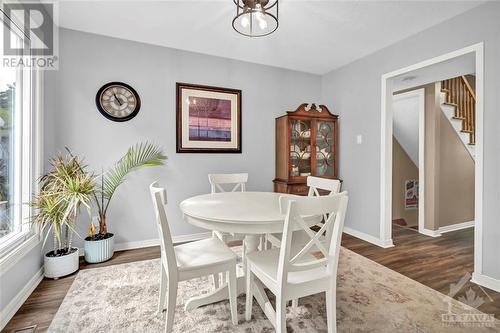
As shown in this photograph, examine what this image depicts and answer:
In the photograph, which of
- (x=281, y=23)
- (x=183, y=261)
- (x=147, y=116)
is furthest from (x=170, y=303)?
(x=281, y=23)

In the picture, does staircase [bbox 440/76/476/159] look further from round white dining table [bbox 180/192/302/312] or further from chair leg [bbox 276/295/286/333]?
chair leg [bbox 276/295/286/333]

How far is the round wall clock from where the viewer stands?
2.68 m

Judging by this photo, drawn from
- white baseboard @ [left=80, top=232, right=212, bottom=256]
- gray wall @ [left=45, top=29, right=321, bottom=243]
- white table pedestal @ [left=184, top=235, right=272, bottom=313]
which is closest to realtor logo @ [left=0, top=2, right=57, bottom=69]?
gray wall @ [left=45, top=29, right=321, bottom=243]

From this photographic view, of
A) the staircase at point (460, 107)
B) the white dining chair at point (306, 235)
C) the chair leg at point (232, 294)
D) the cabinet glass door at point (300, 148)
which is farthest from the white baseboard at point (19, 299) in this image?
the staircase at point (460, 107)

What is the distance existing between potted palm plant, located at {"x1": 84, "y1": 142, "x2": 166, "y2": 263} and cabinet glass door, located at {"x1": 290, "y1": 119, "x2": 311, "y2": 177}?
1759 mm

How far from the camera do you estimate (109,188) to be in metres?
2.59

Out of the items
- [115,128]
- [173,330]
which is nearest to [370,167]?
[173,330]

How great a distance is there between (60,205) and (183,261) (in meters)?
1.38

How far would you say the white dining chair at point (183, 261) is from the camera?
4.57 feet

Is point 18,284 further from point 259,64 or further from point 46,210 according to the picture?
point 259,64

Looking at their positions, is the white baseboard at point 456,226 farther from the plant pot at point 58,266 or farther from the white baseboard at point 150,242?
the plant pot at point 58,266

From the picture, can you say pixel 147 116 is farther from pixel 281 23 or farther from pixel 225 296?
pixel 225 296

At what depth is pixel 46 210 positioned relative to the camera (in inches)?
79.0

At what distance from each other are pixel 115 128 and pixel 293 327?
2.65 m
